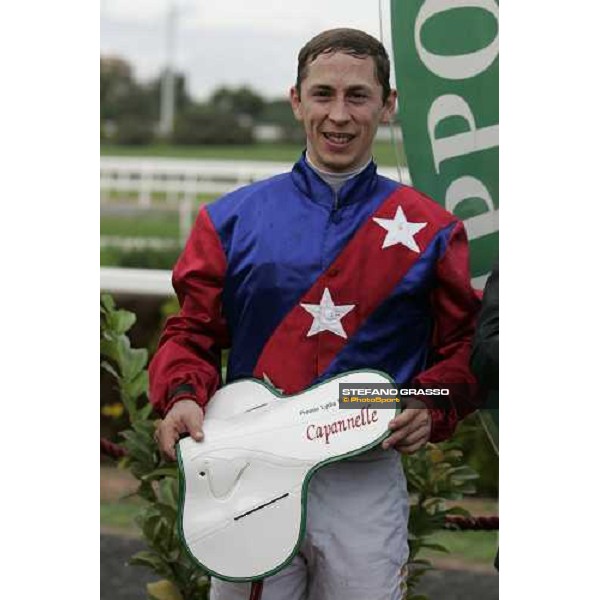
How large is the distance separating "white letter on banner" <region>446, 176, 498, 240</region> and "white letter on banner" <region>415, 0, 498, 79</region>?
226mm

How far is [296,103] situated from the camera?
9.50 feet

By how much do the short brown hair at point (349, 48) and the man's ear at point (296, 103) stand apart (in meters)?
0.01

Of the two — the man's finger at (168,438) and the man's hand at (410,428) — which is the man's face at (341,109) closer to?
the man's hand at (410,428)

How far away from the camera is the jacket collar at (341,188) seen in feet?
9.34

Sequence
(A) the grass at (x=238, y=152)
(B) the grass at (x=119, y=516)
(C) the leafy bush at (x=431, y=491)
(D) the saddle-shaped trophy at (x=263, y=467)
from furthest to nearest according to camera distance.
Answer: (B) the grass at (x=119, y=516)
(C) the leafy bush at (x=431, y=491)
(A) the grass at (x=238, y=152)
(D) the saddle-shaped trophy at (x=263, y=467)

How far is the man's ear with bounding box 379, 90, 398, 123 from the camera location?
287 centimetres

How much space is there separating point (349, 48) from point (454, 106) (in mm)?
270

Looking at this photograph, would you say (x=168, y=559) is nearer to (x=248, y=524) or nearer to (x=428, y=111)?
(x=248, y=524)

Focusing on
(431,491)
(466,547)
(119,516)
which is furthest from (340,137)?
(119,516)

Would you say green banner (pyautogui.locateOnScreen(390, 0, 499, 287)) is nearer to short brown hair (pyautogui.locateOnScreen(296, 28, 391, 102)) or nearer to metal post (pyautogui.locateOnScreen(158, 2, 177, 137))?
short brown hair (pyautogui.locateOnScreen(296, 28, 391, 102))

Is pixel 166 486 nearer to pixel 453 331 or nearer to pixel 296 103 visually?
pixel 453 331

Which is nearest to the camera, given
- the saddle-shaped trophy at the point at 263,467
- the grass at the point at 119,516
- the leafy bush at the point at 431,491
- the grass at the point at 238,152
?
the saddle-shaped trophy at the point at 263,467

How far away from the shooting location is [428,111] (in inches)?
116

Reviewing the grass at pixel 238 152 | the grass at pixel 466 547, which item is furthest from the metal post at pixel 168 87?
the grass at pixel 466 547
